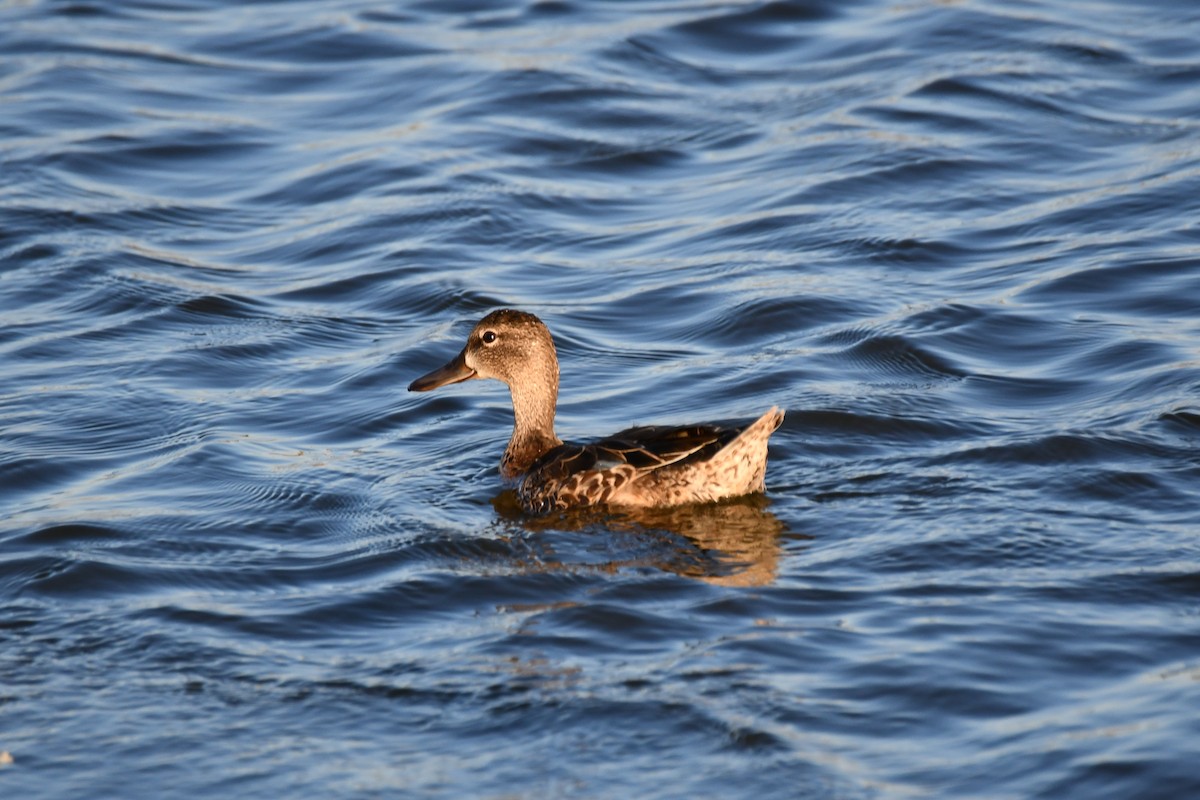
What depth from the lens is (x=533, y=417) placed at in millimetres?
9492

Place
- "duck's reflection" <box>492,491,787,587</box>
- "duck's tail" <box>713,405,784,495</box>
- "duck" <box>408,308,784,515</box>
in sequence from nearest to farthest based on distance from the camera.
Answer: "duck's reflection" <box>492,491,787,587</box>
"duck's tail" <box>713,405,784,495</box>
"duck" <box>408,308,784,515</box>

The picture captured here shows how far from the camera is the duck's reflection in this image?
7.53m

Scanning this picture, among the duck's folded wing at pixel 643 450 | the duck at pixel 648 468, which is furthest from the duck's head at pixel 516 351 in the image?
the duck's folded wing at pixel 643 450

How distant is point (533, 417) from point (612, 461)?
124 centimetres

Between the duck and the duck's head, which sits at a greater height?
the duck's head

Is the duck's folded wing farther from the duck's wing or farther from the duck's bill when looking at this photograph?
the duck's bill

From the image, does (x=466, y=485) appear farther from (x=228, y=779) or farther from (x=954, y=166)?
(x=954, y=166)

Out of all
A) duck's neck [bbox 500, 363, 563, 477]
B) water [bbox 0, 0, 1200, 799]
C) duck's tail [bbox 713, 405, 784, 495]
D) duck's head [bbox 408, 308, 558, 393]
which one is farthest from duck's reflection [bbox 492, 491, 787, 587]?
duck's head [bbox 408, 308, 558, 393]

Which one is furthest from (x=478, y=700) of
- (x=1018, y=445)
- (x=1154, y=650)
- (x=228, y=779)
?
(x=1018, y=445)

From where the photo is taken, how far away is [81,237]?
1348cm

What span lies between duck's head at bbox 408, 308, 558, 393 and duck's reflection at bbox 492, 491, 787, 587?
77 cm

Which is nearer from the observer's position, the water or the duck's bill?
the water

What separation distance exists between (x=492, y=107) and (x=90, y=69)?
453 cm

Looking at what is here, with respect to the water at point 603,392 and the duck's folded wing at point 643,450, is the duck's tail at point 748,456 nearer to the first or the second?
the duck's folded wing at point 643,450
